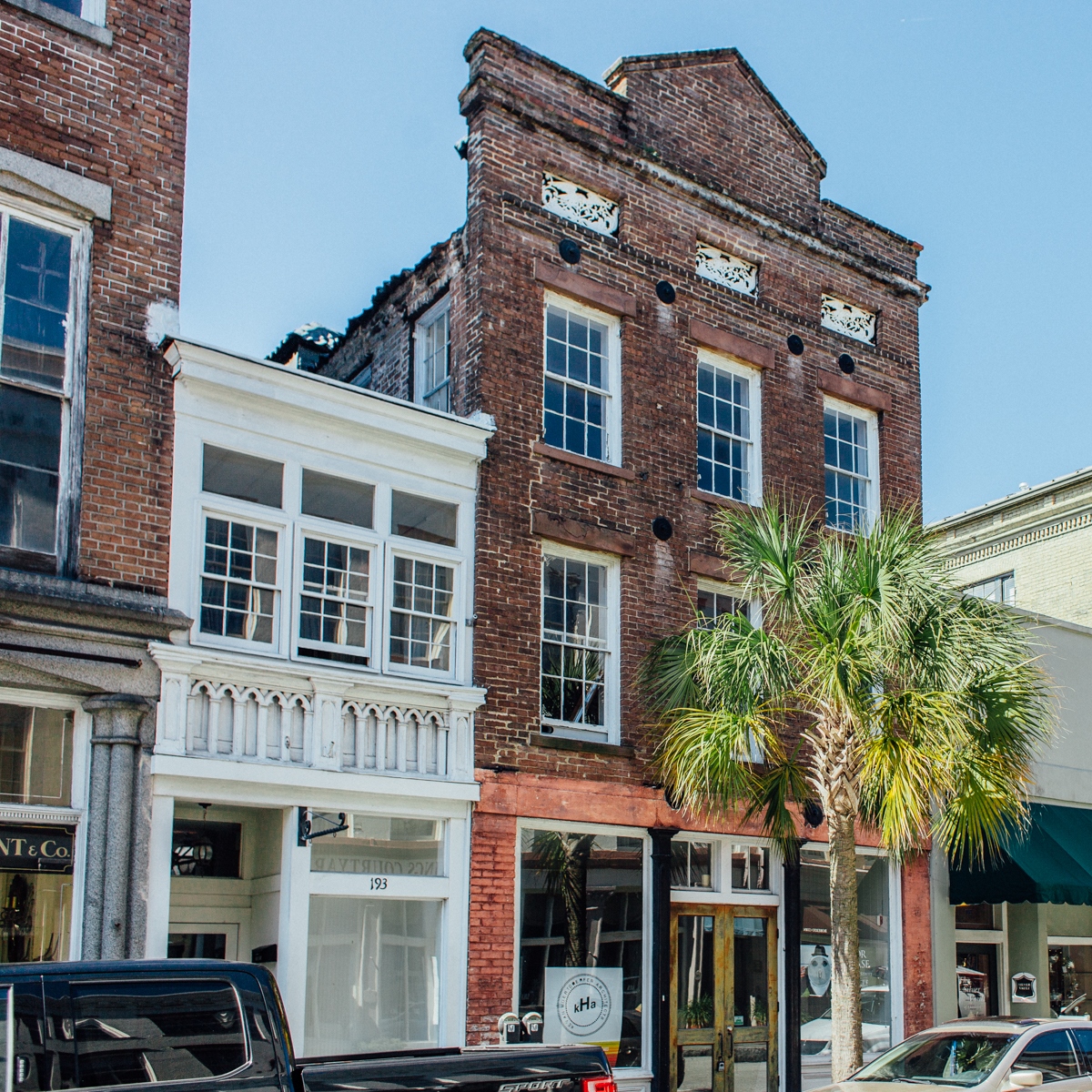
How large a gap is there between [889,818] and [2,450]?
848 centimetres

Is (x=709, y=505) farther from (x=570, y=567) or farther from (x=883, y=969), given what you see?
(x=883, y=969)

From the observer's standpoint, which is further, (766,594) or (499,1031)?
(766,594)

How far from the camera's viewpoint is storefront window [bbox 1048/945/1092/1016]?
19.3m

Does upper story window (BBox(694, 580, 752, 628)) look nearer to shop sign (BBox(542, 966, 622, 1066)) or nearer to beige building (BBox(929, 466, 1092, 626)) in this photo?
shop sign (BBox(542, 966, 622, 1066))

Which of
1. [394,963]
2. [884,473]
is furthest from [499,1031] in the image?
[884,473]

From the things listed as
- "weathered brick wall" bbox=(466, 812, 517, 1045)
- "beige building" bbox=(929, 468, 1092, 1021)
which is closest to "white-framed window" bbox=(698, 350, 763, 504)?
"beige building" bbox=(929, 468, 1092, 1021)

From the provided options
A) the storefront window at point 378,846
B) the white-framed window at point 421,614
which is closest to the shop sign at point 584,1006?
the storefront window at point 378,846

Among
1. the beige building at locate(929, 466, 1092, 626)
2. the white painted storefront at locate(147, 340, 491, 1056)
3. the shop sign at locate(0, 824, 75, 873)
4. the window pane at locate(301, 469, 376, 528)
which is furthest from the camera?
the beige building at locate(929, 466, 1092, 626)

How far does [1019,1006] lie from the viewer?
1894 cm

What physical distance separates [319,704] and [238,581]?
1.35m

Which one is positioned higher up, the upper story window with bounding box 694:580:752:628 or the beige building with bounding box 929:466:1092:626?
the beige building with bounding box 929:466:1092:626

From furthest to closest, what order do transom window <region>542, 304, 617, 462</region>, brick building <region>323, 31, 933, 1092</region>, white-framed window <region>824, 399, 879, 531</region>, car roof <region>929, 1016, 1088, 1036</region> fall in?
white-framed window <region>824, 399, 879, 531</region>, transom window <region>542, 304, 617, 462</region>, brick building <region>323, 31, 933, 1092</region>, car roof <region>929, 1016, 1088, 1036</region>

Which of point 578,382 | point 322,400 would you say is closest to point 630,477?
point 578,382

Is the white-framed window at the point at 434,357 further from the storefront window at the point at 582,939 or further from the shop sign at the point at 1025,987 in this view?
the shop sign at the point at 1025,987
